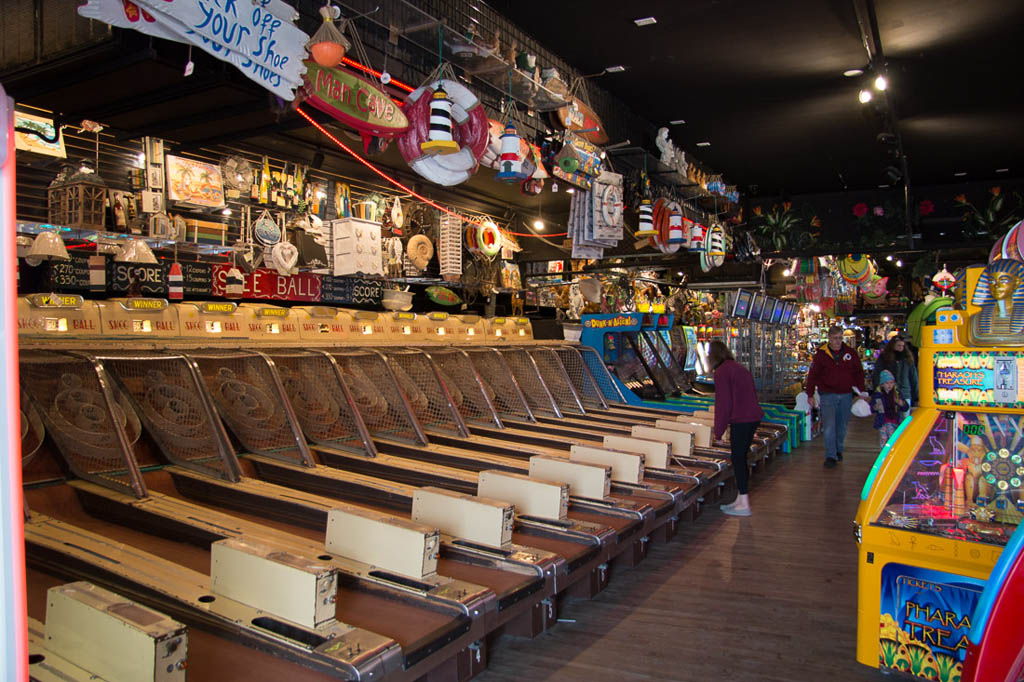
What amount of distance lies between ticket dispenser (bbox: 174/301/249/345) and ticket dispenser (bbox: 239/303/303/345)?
0.19 feet

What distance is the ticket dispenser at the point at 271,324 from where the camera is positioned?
638cm

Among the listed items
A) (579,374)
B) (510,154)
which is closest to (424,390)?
(510,154)

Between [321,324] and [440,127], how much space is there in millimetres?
2854

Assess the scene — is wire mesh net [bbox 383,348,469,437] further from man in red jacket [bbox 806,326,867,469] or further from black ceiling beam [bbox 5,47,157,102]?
man in red jacket [bbox 806,326,867,469]

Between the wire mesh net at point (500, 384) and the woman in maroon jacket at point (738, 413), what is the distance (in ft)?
6.66

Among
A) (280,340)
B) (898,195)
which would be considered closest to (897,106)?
(898,195)

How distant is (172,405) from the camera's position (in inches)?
179

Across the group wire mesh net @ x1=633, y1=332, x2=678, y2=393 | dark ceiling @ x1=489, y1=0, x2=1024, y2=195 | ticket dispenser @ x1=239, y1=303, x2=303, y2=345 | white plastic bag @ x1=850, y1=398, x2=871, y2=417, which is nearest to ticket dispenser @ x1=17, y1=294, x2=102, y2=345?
ticket dispenser @ x1=239, y1=303, x2=303, y2=345

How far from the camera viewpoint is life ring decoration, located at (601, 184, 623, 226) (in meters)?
7.87

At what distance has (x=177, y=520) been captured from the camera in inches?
139

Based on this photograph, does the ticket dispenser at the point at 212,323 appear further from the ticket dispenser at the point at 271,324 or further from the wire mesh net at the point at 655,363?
the wire mesh net at the point at 655,363

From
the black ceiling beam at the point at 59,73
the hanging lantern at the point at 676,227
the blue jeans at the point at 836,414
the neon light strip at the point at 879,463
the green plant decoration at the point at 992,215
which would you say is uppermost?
the green plant decoration at the point at 992,215

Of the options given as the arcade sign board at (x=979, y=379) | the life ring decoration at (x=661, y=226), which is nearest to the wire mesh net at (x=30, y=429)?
the arcade sign board at (x=979, y=379)

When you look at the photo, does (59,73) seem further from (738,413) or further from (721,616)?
(738,413)
